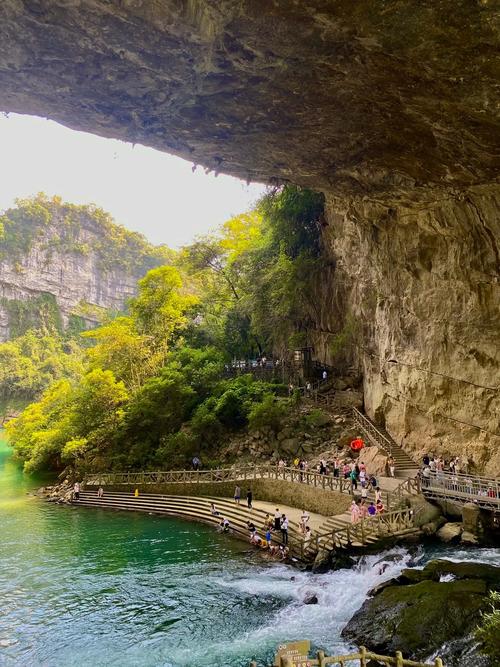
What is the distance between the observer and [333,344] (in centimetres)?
3073

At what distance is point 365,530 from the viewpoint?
16.9 metres

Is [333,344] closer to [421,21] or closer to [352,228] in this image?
[352,228]

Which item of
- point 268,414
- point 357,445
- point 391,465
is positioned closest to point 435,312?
point 391,465

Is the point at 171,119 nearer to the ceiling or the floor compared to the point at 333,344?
nearer to the ceiling

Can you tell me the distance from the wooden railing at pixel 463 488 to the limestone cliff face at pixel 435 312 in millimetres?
1575

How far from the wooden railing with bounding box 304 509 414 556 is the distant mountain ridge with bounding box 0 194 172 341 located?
85.1 meters

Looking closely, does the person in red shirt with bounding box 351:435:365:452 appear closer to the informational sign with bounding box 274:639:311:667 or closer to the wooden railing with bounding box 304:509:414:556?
the wooden railing with bounding box 304:509:414:556

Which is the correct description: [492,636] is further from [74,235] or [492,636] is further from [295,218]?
[74,235]

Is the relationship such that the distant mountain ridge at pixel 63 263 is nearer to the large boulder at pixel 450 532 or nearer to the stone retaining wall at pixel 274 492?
the stone retaining wall at pixel 274 492

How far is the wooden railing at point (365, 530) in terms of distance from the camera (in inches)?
652

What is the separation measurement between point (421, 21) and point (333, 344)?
2310 cm

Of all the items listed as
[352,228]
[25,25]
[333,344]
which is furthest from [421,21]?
[333,344]

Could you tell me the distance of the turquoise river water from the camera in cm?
1184

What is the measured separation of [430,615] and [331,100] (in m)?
11.6
